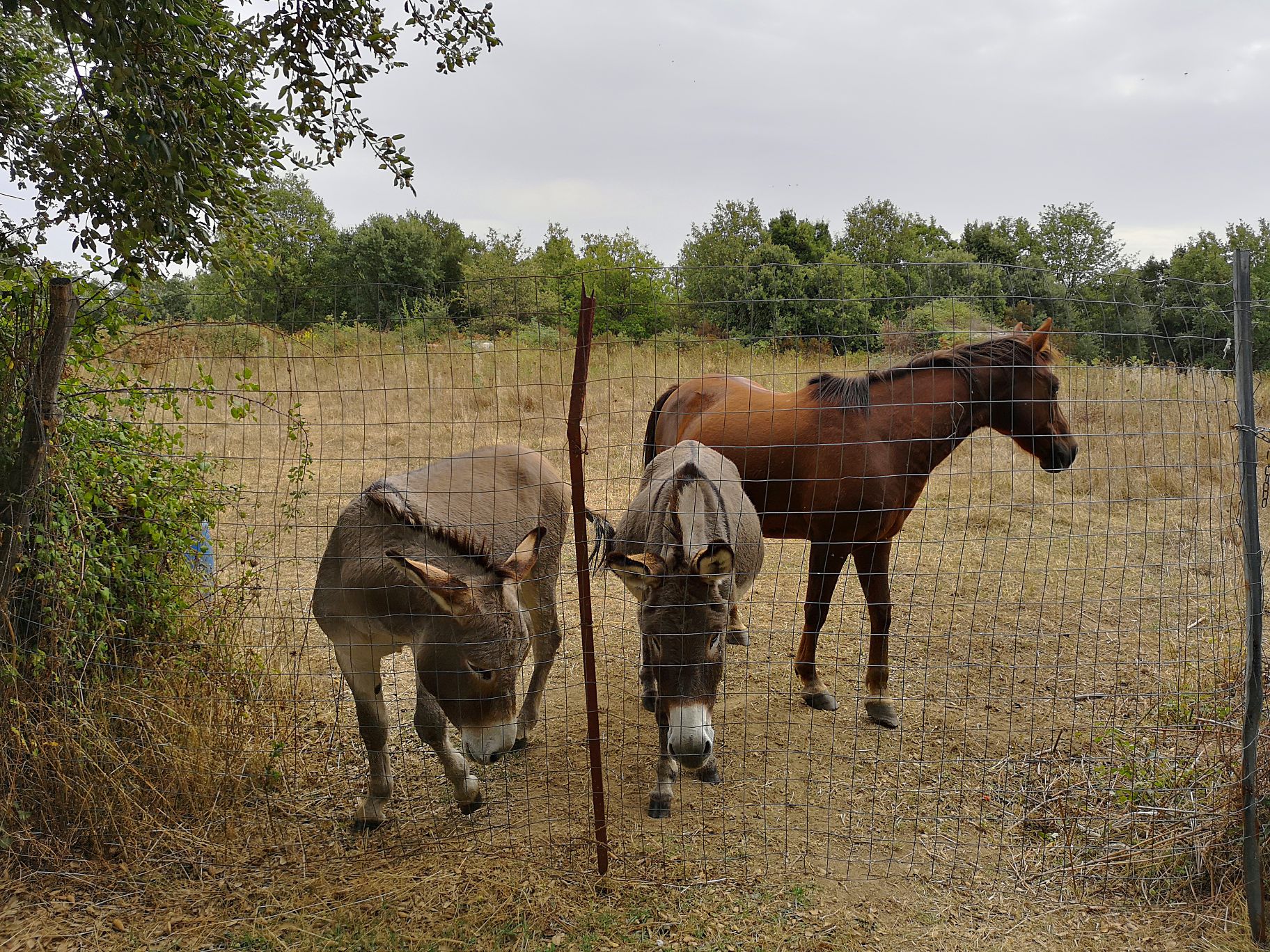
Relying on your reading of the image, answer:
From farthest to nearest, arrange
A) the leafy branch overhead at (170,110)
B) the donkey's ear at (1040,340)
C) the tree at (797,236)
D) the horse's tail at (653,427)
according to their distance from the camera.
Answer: the tree at (797,236)
the horse's tail at (653,427)
the donkey's ear at (1040,340)
the leafy branch overhead at (170,110)

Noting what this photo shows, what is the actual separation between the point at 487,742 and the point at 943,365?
12.9 feet

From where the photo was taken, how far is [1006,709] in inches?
220

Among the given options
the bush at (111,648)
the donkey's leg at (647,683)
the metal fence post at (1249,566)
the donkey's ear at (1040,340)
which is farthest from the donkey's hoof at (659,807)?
the donkey's ear at (1040,340)

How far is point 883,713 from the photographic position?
537cm

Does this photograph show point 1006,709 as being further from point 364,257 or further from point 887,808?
point 364,257

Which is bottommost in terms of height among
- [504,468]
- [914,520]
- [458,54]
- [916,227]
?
[914,520]

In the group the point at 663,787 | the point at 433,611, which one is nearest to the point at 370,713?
the point at 433,611

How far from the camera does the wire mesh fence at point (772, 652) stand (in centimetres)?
387

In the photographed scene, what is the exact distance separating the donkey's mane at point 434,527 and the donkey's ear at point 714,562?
3.36 feet

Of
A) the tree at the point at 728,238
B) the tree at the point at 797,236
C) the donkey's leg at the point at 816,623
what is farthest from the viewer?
the tree at the point at 797,236

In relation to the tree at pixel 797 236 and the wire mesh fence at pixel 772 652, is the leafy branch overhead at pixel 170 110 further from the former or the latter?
the tree at pixel 797 236

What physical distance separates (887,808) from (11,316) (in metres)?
5.27

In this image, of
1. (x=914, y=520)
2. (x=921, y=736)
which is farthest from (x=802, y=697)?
(x=914, y=520)

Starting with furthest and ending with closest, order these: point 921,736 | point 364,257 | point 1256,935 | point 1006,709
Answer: point 364,257 < point 1006,709 < point 921,736 < point 1256,935
